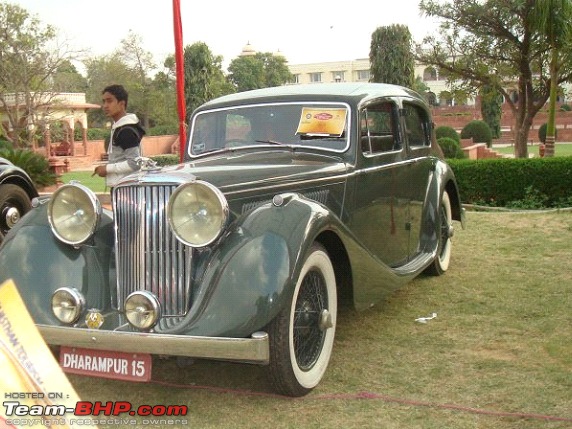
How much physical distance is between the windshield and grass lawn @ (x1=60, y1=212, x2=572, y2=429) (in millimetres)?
1331

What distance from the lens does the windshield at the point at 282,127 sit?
451 cm

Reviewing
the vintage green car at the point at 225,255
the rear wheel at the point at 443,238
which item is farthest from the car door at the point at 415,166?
the vintage green car at the point at 225,255

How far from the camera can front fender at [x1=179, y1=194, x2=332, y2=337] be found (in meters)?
3.07

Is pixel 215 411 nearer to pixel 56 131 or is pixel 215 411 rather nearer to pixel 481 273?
pixel 481 273

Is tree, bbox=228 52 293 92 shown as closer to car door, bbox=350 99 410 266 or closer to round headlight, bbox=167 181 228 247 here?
car door, bbox=350 99 410 266

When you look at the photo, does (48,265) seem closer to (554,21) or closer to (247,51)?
(554,21)

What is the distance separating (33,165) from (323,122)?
32.7ft

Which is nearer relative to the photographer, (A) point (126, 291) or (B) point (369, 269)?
(A) point (126, 291)

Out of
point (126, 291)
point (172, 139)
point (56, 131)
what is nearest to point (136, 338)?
point (126, 291)

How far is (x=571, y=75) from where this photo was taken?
1481 centimetres

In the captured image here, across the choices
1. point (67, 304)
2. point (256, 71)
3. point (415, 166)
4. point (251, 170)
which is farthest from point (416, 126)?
point (256, 71)

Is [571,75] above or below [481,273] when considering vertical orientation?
above

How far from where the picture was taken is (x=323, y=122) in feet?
14.9

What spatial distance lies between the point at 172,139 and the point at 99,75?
734 inches
